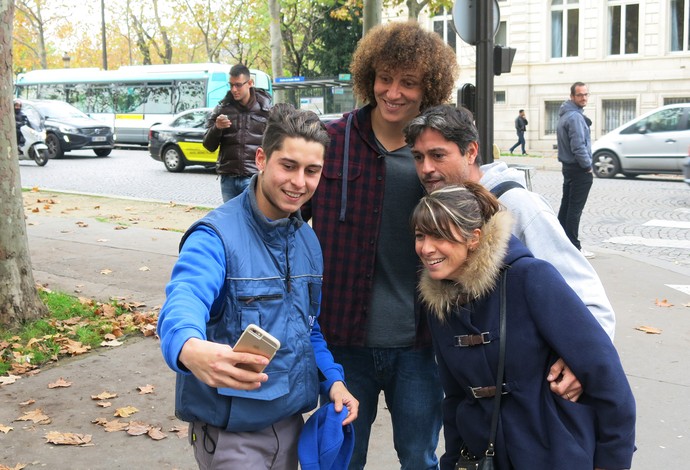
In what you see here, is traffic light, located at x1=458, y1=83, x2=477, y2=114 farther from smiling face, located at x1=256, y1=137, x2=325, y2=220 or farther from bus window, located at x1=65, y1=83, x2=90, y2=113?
bus window, located at x1=65, y1=83, x2=90, y2=113

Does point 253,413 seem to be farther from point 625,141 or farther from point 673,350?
point 625,141

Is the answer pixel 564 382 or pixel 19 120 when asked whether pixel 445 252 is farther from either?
pixel 19 120

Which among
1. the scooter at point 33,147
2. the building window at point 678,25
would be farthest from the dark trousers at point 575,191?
the building window at point 678,25

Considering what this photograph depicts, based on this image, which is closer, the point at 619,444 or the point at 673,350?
the point at 619,444

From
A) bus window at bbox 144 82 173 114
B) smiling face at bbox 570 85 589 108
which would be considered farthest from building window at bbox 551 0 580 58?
smiling face at bbox 570 85 589 108

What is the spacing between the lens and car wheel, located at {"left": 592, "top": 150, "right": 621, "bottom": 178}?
18.8 m

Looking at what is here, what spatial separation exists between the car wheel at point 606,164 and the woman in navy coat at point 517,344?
1745 cm

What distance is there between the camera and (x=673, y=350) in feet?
20.2

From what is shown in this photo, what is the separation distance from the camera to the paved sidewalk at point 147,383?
14.1 feet

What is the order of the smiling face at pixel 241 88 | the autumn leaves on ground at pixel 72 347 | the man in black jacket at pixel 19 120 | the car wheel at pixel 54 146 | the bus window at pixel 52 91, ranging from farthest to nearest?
the bus window at pixel 52 91 < the car wheel at pixel 54 146 < the man in black jacket at pixel 19 120 < the smiling face at pixel 241 88 < the autumn leaves on ground at pixel 72 347

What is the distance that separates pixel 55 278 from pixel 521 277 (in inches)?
271

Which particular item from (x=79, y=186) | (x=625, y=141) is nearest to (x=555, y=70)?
(x=625, y=141)

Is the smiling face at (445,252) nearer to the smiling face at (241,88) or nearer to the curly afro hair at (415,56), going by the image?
the curly afro hair at (415,56)

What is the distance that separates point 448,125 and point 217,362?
3.46ft
